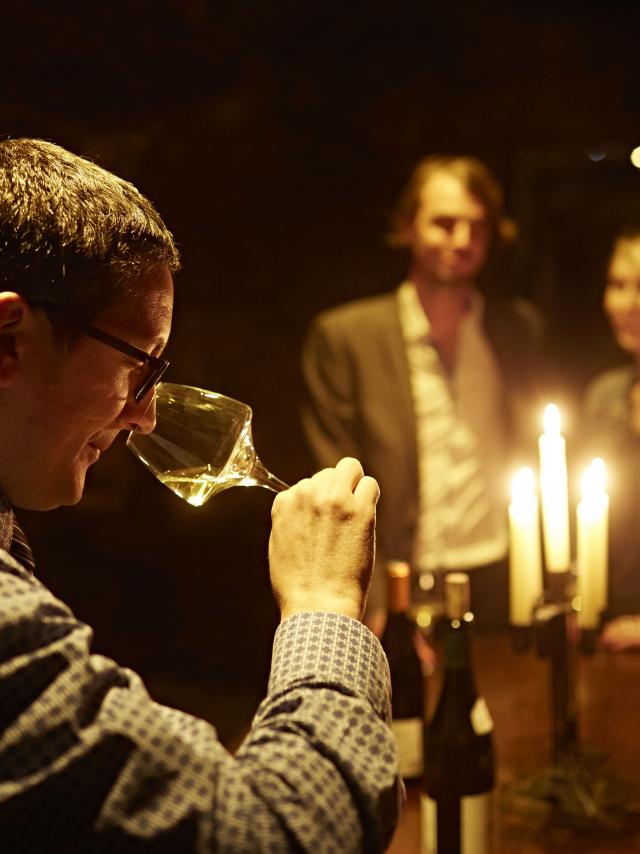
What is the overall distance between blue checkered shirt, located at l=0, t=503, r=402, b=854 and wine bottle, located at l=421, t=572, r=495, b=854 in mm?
435

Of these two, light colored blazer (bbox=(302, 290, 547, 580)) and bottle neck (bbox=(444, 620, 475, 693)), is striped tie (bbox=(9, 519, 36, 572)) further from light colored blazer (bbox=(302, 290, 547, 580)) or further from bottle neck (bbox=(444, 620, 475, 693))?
light colored blazer (bbox=(302, 290, 547, 580))

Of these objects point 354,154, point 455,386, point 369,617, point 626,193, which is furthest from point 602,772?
point 354,154

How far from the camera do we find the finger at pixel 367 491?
0.97 m

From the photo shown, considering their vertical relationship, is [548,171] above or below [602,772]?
above

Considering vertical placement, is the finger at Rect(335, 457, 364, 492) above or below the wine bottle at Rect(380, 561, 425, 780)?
above

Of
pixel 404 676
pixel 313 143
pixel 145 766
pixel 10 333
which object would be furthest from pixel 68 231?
pixel 313 143

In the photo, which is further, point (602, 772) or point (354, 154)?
point (354, 154)

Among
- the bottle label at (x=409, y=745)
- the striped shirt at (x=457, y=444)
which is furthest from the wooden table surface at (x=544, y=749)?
the striped shirt at (x=457, y=444)

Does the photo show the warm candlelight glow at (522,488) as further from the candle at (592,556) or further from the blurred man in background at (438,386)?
the blurred man in background at (438,386)

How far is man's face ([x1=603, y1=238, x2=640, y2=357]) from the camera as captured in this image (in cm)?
321

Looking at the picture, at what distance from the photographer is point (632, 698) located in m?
1.94

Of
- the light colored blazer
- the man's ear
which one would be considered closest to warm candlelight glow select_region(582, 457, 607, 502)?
the man's ear

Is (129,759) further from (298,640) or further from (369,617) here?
(369,617)

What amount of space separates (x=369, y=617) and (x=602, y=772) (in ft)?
5.32
